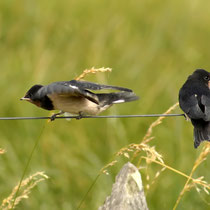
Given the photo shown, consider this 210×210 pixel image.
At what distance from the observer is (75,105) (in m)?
3.73

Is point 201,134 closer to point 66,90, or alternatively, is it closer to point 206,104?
point 206,104

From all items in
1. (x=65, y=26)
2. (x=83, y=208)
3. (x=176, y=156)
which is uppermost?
(x=65, y=26)

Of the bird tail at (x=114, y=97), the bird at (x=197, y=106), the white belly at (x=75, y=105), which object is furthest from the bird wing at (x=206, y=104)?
the white belly at (x=75, y=105)

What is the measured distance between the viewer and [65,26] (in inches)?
313

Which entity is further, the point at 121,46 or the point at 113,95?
the point at 121,46

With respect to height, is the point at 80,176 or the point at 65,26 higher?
the point at 65,26

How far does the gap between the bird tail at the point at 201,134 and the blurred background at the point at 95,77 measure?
369 mm

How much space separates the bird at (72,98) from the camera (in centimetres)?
343

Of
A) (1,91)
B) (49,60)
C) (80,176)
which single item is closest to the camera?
(80,176)

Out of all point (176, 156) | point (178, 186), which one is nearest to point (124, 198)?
point (178, 186)

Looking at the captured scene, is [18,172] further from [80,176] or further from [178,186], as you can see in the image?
[178,186]

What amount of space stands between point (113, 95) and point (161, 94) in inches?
92.0

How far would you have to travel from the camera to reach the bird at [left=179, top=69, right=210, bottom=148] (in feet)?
11.9

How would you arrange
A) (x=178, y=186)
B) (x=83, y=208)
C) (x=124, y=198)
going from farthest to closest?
(x=83, y=208)
(x=178, y=186)
(x=124, y=198)
